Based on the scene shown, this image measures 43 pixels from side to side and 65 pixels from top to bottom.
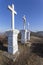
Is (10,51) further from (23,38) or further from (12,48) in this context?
(23,38)

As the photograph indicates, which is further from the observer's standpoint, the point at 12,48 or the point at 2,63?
the point at 12,48

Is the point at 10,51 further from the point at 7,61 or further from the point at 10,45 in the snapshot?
the point at 7,61

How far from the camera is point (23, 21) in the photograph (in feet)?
25.8

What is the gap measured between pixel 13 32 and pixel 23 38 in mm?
3550

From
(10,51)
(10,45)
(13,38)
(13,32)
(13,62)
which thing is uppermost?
(13,32)

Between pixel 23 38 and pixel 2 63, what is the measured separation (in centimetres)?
439

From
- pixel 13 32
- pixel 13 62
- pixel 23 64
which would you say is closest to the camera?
pixel 23 64

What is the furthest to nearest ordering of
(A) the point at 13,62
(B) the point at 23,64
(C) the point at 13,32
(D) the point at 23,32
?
(D) the point at 23,32 → (C) the point at 13,32 → (A) the point at 13,62 → (B) the point at 23,64

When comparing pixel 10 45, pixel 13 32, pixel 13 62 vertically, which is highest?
pixel 13 32

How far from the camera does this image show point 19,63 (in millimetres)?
3494

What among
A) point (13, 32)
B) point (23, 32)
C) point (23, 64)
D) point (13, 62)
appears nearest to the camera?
point (23, 64)

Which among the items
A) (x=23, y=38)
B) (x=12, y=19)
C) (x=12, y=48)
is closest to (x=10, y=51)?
(x=12, y=48)

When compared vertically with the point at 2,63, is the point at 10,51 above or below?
above

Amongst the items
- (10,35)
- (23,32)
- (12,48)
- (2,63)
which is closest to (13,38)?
(10,35)
